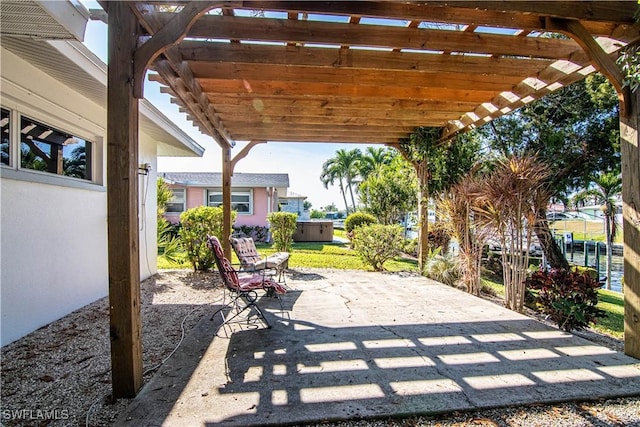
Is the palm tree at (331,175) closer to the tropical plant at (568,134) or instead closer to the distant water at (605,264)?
the distant water at (605,264)

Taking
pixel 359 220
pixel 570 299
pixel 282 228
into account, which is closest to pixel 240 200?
pixel 359 220

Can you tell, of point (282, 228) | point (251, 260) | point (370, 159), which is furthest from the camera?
point (370, 159)

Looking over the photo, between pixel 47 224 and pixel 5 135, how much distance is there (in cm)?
116

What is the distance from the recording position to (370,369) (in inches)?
115

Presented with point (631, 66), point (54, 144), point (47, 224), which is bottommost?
point (47, 224)

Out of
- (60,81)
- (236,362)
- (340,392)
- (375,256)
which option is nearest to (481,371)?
(340,392)

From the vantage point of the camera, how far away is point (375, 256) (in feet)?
27.3

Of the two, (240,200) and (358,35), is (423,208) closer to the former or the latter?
(358,35)

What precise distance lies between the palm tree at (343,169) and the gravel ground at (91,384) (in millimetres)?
29189

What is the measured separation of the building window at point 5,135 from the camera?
365 centimetres

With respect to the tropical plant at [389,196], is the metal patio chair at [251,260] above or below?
below

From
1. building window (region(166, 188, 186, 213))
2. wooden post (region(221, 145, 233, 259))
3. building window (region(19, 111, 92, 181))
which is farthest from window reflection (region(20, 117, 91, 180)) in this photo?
building window (region(166, 188, 186, 213))

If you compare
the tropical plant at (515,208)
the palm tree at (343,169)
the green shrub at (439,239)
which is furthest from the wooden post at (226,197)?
the palm tree at (343,169)

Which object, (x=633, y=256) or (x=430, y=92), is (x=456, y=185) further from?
(x=633, y=256)
